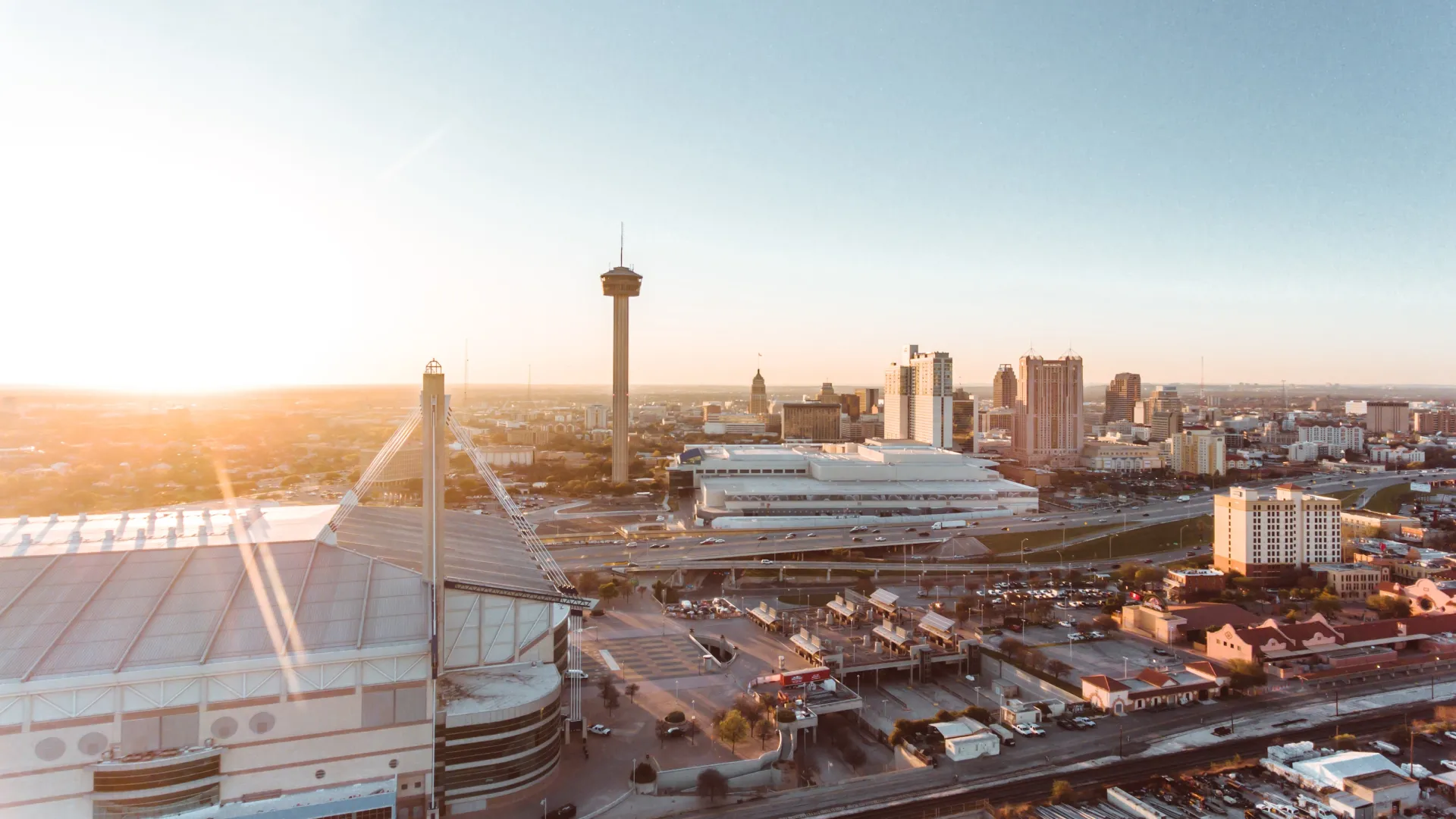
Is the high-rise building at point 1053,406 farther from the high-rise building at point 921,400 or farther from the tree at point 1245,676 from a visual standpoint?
the tree at point 1245,676

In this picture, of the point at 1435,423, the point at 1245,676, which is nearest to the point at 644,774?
the point at 1245,676

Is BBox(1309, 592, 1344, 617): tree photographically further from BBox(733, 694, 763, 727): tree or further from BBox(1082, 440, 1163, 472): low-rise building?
BBox(1082, 440, 1163, 472): low-rise building

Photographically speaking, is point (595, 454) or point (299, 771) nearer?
point (299, 771)

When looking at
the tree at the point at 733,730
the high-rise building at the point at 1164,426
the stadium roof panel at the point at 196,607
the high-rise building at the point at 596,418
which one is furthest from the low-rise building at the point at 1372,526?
the high-rise building at the point at 596,418

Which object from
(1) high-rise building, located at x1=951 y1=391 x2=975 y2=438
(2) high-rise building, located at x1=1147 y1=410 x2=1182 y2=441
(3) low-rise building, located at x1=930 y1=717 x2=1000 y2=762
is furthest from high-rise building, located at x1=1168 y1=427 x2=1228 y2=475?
(3) low-rise building, located at x1=930 y1=717 x2=1000 y2=762

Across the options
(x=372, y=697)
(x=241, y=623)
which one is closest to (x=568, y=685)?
(x=372, y=697)

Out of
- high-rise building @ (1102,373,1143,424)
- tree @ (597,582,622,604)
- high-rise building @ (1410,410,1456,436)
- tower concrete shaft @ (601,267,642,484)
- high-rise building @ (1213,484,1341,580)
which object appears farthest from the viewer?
high-rise building @ (1102,373,1143,424)

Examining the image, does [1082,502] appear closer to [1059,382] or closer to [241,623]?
[1059,382]
